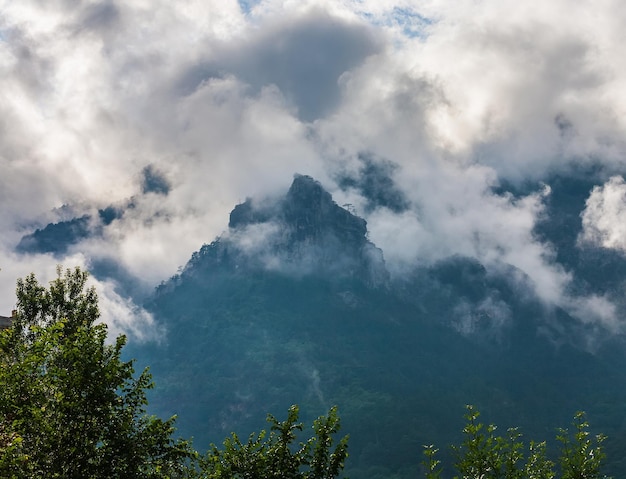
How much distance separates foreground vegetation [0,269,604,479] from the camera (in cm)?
3741

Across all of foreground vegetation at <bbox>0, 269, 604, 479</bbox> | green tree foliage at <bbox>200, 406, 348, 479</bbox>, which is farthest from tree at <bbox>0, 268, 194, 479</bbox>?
green tree foliage at <bbox>200, 406, 348, 479</bbox>

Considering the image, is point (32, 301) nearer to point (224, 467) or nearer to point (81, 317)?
point (81, 317)

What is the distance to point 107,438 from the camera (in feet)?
132

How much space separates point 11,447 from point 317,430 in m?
20.3

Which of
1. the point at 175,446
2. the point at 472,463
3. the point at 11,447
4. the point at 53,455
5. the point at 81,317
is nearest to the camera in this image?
the point at 11,447

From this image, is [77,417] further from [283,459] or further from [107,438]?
[283,459]

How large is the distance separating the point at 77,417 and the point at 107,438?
2.41 meters

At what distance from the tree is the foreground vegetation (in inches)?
2.4

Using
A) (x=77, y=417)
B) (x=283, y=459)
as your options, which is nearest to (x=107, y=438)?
(x=77, y=417)

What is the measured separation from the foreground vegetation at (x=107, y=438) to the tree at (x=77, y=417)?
6 centimetres

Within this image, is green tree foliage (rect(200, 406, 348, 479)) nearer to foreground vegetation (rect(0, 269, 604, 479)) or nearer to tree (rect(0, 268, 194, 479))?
foreground vegetation (rect(0, 269, 604, 479))

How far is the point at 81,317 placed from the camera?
73500 millimetres

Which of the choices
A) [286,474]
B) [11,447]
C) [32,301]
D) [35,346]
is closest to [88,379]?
[35,346]

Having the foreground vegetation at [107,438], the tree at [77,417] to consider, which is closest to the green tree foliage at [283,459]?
the foreground vegetation at [107,438]
